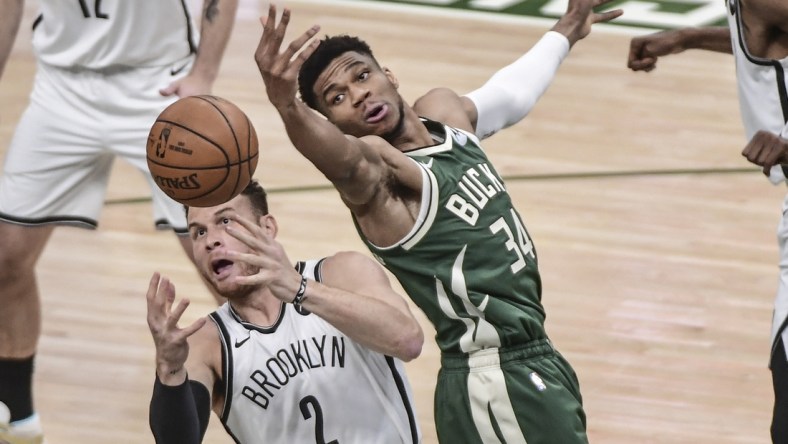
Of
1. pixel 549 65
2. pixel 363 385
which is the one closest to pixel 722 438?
pixel 549 65

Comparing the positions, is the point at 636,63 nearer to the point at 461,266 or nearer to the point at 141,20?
the point at 461,266

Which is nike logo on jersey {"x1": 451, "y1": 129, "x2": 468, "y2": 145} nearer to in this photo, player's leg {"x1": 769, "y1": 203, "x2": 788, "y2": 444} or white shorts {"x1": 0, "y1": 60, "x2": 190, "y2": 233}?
player's leg {"x1": 769, "y1": 203, "x2": 788, "y2": 444}

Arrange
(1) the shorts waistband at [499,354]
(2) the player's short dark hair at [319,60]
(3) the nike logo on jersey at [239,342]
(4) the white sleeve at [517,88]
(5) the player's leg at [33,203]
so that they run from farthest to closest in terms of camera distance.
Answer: (5) the player's leg at [33,203] → (4) the white sleeve at [517,88] → (2) the player's short dark hair at [319,60] → (1) the shorts waistband at [499,354] → (3) the nike logo on jersey at [239,342]

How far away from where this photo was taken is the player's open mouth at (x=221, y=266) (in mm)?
4395

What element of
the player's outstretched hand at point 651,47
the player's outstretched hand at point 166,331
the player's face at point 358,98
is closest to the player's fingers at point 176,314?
the player's outstretched hand at point 166,331

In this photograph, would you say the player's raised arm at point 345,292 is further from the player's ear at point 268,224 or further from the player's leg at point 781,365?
the player's leg at point 781,365

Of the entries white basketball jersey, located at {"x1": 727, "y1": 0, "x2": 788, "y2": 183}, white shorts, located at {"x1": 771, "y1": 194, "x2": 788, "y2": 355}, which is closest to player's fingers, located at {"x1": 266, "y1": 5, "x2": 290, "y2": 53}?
white basketball jersey, located at {"x1": 727, "y1": 0, "x2": 788, "y2": 183}

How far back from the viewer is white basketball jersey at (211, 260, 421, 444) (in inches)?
176

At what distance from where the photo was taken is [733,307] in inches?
277

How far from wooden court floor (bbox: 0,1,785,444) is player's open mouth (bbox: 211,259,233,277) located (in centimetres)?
176

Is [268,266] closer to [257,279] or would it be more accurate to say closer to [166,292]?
[257,279]

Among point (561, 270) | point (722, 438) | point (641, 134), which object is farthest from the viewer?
point (641, 134)

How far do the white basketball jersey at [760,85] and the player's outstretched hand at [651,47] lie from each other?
1.80 feet

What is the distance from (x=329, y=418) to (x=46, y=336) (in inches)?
104
